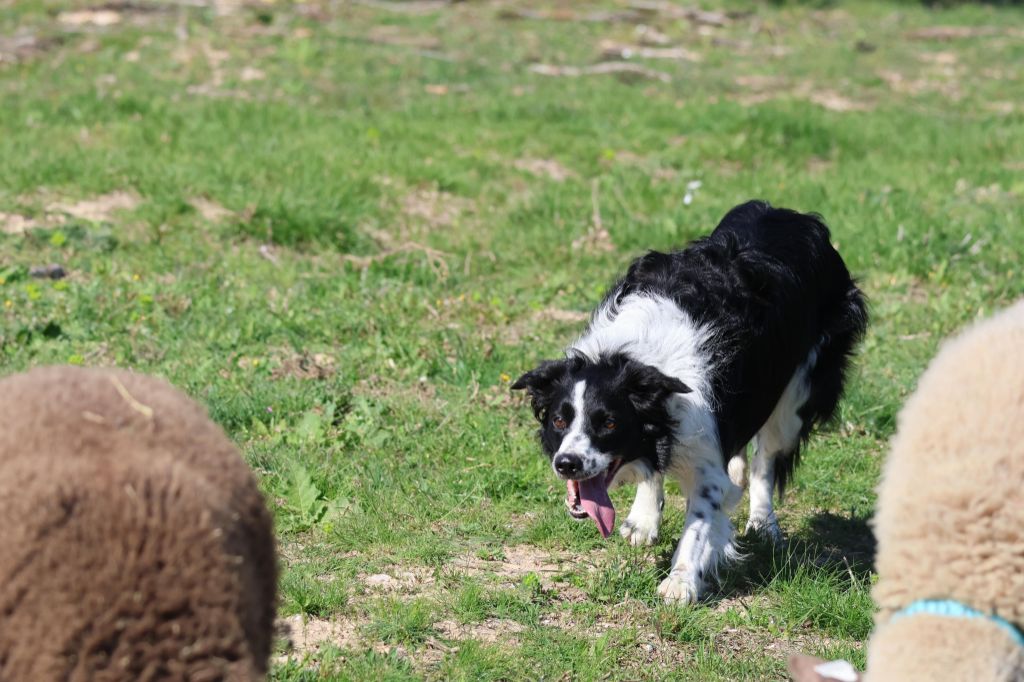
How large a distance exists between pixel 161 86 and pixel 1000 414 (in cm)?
977

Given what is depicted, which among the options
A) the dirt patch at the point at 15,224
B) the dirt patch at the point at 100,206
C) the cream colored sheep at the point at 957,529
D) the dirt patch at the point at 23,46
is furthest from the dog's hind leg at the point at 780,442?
the dirt patch at the point at 23,46

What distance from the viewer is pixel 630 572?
4754 millimetres

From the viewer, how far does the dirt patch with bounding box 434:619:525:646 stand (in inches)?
167

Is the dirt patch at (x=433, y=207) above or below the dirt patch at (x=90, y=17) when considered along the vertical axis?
below

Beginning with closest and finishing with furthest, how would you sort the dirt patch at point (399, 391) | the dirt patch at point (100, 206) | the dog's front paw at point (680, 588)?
the dog's front paw at point (680, 588), the dirt patch at point (399, 391), the dirt patch at point (100, 206)

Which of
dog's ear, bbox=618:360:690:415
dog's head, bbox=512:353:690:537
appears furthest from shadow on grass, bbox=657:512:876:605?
dog's ear, bbox=618:360:690:415

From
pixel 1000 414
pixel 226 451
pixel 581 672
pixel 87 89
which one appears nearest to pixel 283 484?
pixel 581 672

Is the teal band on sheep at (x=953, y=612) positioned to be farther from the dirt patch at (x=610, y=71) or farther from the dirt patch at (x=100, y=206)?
the dirt patch at (x=610, y=71)

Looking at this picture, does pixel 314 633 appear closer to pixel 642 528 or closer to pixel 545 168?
pixel 642 528

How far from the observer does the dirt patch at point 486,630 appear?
14.0 feet

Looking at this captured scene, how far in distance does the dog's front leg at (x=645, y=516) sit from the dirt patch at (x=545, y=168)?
4.71m

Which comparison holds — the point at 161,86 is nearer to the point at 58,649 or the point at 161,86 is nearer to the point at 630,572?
the point at 630,572

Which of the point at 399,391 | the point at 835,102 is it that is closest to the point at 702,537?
the point at 399,391

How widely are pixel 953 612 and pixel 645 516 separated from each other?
2.46m
